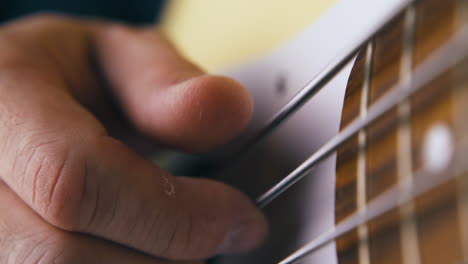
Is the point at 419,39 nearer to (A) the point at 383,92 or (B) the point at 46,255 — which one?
(A) the point at 383,92

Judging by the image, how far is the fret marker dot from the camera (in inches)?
4.8

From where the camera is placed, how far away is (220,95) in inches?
7.8

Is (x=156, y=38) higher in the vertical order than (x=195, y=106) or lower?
higher

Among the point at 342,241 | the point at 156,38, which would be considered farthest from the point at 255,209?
the point at 156,38

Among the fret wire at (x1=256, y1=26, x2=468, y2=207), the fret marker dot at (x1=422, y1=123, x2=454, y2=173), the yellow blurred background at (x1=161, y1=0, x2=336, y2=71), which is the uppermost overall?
the yellow blurred background at (x1=161, y1=0, x2=336, y2=71)

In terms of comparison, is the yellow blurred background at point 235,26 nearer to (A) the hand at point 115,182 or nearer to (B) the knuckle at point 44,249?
(A) the hand at point 115,182

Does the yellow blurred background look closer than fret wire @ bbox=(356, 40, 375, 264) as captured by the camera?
No

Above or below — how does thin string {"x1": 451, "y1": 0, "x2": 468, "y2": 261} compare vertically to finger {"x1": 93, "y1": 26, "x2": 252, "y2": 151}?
below

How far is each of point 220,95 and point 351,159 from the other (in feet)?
0.22

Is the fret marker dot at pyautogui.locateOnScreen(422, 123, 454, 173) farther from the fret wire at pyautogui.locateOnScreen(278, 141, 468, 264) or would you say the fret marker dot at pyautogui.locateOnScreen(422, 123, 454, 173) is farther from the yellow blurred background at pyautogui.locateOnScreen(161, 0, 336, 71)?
the yellow blurred background at pyautogui.locateOnScreen(161, 0, 336, 71)

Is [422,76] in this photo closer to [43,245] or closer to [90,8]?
[43,245]

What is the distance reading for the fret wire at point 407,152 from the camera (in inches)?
5.2

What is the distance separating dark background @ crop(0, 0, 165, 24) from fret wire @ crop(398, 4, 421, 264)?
0.56 metres

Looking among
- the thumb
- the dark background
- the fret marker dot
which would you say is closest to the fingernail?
the thumb
